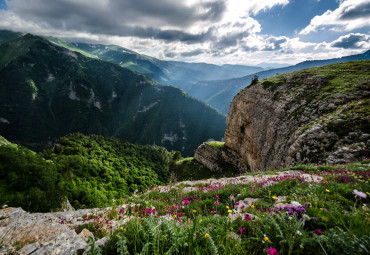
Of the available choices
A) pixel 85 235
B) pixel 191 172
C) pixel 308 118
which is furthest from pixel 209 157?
pixel 85 235

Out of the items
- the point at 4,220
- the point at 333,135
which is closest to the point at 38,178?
the point at 4,220

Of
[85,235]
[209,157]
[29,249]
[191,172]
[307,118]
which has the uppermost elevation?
[29,249]

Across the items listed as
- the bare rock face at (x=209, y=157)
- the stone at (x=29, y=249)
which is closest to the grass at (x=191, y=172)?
the bare rock face at (x=209, y=157)

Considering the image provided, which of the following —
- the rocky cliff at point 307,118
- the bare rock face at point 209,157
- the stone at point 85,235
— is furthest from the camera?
the bare rock face at point 209,157

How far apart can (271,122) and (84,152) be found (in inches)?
2788

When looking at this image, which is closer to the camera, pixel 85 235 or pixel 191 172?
pixel 85 235

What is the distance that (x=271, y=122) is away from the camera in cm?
2914

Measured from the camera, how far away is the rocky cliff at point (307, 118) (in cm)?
1531

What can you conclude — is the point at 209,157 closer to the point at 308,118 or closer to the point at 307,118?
the point at 307,118

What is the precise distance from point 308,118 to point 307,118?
13 cm

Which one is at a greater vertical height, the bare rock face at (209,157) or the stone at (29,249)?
the stone at (29,249)

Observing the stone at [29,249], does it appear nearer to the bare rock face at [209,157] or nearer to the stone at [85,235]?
the stone at [85,235]

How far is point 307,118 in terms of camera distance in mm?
21875

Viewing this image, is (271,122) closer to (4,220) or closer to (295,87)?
(295,87)
